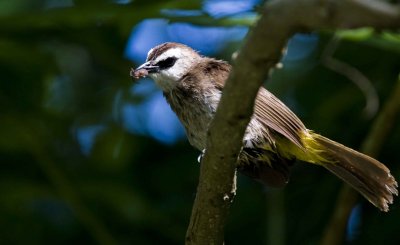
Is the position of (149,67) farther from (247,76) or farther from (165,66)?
(247,76)

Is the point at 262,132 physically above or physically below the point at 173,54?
below

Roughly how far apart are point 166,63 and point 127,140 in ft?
3.65

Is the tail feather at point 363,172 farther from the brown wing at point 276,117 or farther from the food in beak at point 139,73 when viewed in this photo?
the food in beak at point 139,73

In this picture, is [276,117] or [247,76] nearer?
[247,76]

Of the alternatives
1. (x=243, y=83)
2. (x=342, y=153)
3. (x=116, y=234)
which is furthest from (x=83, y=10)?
(x=243, y=83)

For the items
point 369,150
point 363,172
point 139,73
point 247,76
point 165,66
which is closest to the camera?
point 247,76

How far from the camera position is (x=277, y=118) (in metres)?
4.13

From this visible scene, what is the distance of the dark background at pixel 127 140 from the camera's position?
4992 mm

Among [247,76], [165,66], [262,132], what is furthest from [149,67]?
[247,76]

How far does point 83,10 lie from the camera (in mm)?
4988

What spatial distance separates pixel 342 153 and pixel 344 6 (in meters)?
2.15

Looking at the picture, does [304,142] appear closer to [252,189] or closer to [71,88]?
[252,189]

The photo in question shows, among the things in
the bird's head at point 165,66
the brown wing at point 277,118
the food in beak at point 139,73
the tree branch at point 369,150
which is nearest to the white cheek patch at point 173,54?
the bird's head at point 165,66

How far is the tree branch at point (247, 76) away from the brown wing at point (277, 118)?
106 centimetres
